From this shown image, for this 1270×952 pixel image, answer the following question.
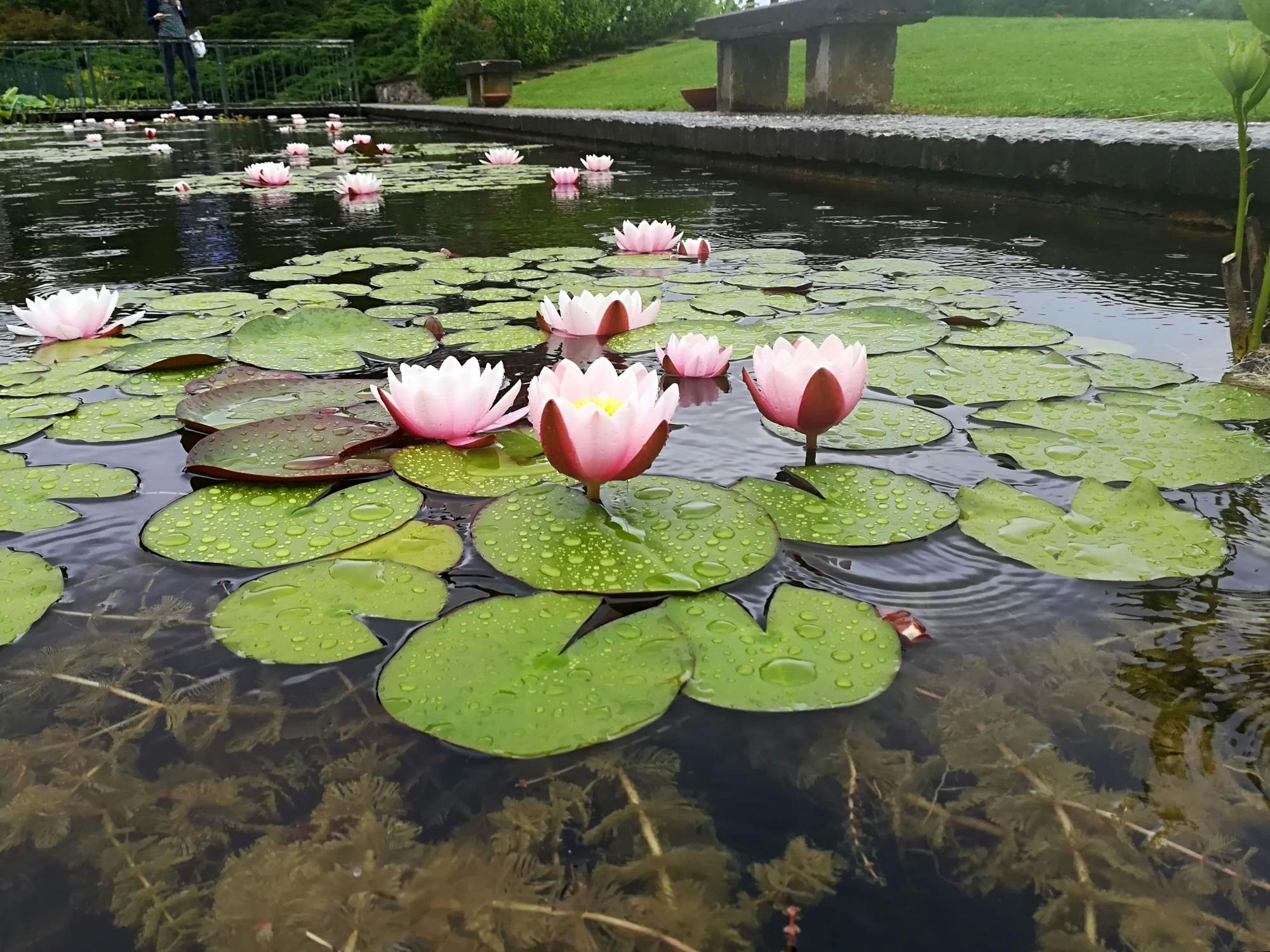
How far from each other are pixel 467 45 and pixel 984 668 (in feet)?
61.3

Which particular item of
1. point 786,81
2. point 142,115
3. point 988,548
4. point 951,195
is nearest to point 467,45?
point 142,115

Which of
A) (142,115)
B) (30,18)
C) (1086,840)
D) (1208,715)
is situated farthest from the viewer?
(30,18)

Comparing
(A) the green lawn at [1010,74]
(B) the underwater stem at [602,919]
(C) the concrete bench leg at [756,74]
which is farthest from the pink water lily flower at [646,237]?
(C) the concrete bench leg at [756,74]

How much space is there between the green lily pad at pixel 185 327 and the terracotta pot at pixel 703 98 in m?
7.16

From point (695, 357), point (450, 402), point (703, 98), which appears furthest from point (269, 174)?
point (703, 98)

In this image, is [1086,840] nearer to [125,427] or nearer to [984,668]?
[984,668]

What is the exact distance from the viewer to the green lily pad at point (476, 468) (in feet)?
3.54

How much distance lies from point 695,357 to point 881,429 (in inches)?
Answer: 15.2

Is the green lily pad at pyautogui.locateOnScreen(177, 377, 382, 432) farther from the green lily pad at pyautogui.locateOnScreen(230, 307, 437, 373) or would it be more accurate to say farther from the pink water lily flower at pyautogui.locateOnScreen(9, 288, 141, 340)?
the pink water lily flower at pyautogui.locateOnScreen(9, 288, 141, 340)

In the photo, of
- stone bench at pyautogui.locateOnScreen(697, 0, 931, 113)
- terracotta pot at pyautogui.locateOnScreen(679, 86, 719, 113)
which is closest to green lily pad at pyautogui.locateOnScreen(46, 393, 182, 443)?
stone bench at pyautogui.locateOnScreen(697, 0, 931, 113)

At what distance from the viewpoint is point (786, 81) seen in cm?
730

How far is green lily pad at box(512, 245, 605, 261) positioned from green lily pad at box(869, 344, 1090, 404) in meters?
1.30

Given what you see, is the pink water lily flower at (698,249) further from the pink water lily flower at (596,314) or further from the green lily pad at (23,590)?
the green lily pad at (23,590)

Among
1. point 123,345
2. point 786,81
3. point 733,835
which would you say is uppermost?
point 786,81
